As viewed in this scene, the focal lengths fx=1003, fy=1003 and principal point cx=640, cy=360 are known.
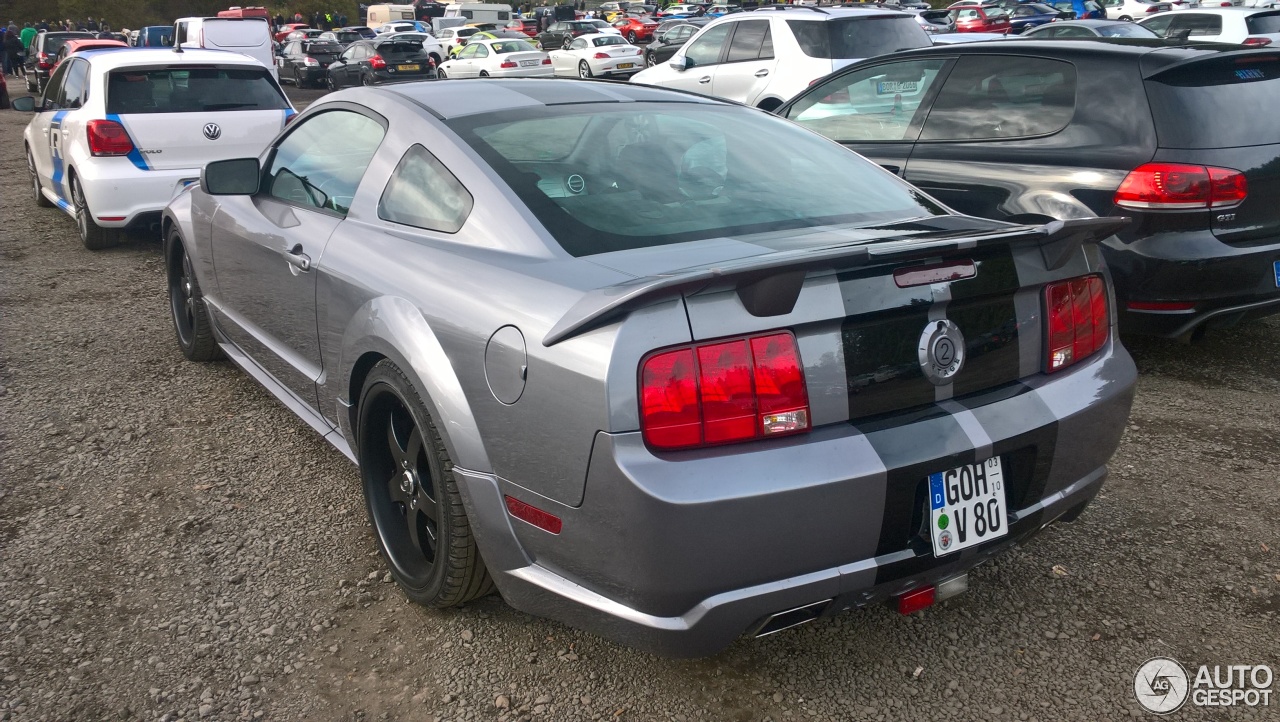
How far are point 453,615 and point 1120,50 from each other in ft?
13.1

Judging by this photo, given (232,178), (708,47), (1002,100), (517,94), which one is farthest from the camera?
(708,47)

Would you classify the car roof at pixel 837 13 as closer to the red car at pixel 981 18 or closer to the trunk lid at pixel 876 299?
the trunk lid at pixel 876 299

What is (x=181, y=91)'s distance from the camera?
756 cm

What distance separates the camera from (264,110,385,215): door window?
3.35 m

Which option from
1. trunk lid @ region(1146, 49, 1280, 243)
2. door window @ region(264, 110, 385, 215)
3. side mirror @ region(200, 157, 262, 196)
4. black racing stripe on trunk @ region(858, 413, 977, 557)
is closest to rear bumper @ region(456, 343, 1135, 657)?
black racing stripe on trunk @ region(858, 413, 977, 557)

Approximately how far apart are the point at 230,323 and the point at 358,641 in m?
2.05

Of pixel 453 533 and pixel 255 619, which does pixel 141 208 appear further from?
pixel 453 533

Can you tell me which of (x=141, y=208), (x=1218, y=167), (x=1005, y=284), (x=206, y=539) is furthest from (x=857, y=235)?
(x=141, y=208)

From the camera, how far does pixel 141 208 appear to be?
755cm

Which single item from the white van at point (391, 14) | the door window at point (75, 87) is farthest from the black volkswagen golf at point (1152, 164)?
the white van at point (391, 14)

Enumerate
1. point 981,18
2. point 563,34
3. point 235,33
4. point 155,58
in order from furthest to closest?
point 563,34 < point 981,18 < point 235,33 < point 155,58

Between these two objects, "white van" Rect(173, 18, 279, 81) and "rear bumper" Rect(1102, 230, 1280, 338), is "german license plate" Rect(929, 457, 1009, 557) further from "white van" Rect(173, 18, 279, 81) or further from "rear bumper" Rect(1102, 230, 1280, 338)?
"white van" Rect(173, 18, 279, 81)

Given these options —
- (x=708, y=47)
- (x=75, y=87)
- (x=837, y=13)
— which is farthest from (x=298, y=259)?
(x=708, y=47)

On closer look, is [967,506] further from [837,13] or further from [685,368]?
[837,13]
